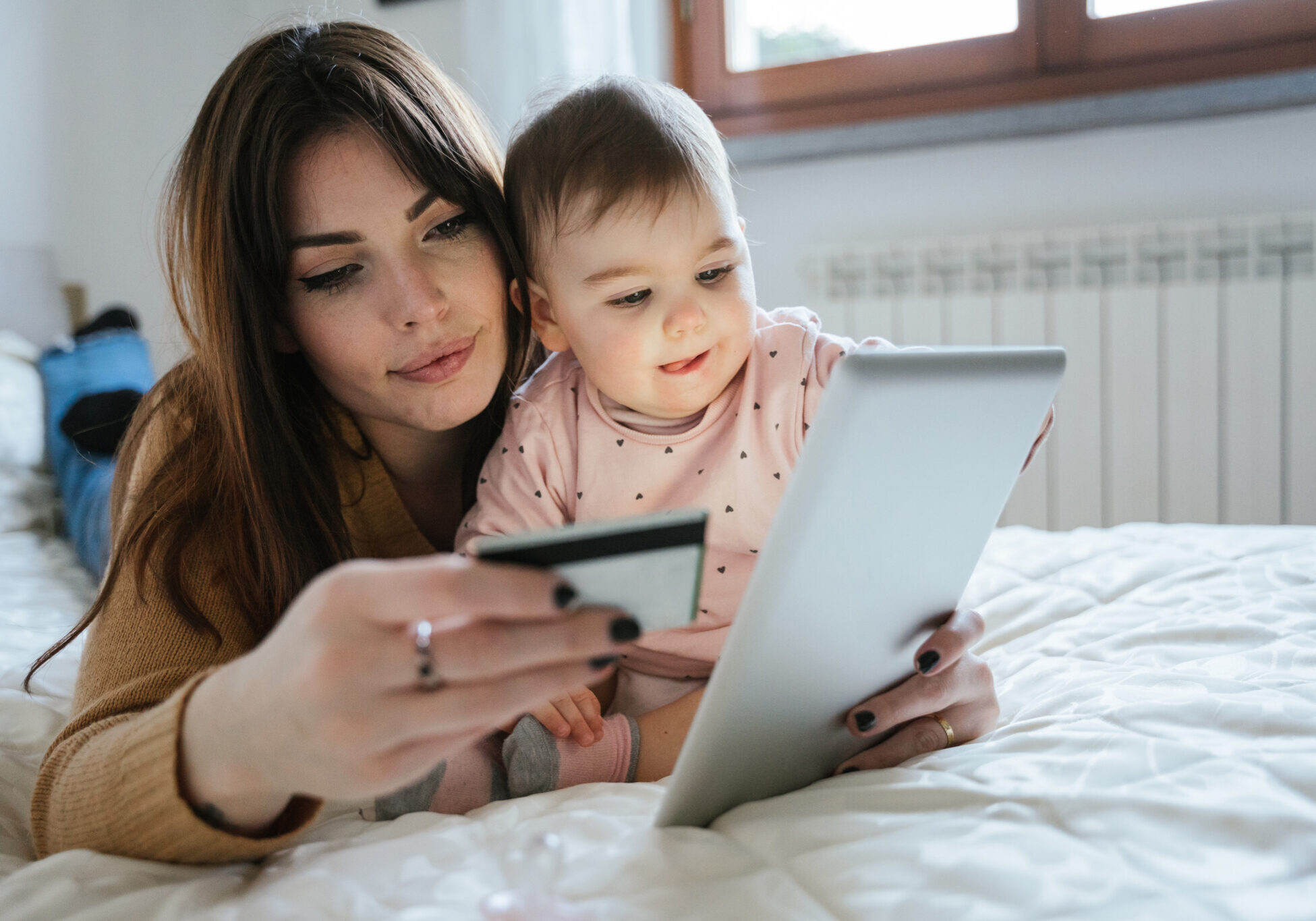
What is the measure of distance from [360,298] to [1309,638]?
0.91 metres

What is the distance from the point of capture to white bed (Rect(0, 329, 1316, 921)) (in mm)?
549

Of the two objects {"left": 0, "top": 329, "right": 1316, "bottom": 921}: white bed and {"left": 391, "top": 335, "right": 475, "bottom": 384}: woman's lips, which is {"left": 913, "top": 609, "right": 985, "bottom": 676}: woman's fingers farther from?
{"left": 391, "top": 335, "right": 475, "bottom": 384}: woman's lips

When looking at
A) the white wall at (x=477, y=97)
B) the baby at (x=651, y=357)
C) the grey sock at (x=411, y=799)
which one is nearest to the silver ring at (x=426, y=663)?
the grey sock at (x=411, y=799)

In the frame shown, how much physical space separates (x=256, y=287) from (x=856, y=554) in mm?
667

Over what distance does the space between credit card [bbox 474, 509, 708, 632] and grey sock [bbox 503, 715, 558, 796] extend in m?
0.36

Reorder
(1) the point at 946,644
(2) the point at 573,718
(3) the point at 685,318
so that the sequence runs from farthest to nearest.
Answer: (3) the point at 685,318
(2) the point at 573,718
(1) the point at 946,644

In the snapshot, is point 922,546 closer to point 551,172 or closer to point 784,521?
point 784,521

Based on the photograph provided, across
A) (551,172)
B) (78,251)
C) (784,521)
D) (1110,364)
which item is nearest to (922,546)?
(784,521)

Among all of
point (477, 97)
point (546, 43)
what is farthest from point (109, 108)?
point (546, 43)

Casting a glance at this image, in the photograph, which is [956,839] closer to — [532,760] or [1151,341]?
[532,760]

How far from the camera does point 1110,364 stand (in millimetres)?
2139

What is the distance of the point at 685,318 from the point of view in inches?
37.9

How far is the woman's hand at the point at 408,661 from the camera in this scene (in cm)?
48

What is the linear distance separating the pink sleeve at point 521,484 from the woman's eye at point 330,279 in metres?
0.22
